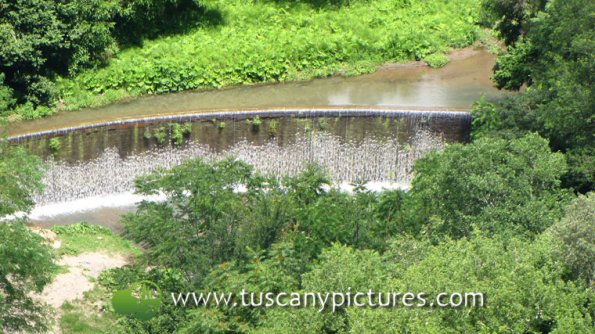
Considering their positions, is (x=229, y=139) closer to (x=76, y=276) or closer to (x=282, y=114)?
(x=282, y=114)

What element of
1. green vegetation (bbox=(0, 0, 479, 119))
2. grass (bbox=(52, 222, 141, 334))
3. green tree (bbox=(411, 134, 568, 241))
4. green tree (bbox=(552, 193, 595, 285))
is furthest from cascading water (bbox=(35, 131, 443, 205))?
green tree (bbox=(552, 193, 595, 285))

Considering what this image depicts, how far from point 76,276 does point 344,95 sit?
1251cm

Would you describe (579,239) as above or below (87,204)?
above

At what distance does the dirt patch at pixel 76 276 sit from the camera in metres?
22.8

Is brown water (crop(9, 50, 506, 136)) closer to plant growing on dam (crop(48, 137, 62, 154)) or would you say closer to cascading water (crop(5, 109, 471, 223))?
cascading water (crop(5, 109, 471, 223))

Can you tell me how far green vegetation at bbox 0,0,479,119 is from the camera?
30375mm

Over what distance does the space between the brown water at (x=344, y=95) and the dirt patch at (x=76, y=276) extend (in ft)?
20.3

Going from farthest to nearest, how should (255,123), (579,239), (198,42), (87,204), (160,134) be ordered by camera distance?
1. (198,42)
2. (255,123)
3. (160,134)
4. (87,204)
5. (579,239)

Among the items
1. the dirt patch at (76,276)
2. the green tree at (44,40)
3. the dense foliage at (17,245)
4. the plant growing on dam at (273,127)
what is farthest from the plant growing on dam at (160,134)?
the dense foliage at (17,245)

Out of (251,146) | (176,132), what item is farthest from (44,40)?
(251,146)

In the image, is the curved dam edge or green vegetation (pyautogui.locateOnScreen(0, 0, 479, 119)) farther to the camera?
green vegetation (pyautogui.locateOnScreen(0, 0, 479, 119))

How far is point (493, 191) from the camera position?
19.1 meters

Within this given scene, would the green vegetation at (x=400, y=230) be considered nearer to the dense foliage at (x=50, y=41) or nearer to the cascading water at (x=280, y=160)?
the dense foliage at (x=50, y=41)

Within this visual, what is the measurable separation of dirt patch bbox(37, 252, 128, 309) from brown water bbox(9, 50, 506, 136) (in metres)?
6.20
